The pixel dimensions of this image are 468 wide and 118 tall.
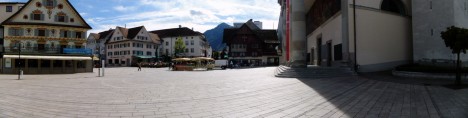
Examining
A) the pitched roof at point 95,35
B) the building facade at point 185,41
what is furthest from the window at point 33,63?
the pitched roof at point 95,35

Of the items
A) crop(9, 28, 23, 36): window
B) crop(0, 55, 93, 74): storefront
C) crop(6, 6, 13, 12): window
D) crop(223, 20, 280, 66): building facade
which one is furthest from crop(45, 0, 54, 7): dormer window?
crop(223, 20, 280, 66): building facade

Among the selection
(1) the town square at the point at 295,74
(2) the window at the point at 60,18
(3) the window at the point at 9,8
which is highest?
(3) the window at the point at 9,8

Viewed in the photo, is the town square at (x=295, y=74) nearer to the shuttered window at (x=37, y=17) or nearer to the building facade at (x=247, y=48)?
the shuttered window at (x=37, y=17)

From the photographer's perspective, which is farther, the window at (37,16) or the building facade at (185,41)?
the building facade at (185,41)

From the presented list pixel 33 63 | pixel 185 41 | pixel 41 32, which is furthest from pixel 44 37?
pixel 185 41

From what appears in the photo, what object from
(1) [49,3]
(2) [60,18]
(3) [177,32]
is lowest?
(2) [60,18]

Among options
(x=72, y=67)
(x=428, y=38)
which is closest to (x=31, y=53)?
(x=72, y=67)

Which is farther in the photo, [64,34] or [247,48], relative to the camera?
[247,48]

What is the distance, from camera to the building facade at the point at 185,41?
91562 mm

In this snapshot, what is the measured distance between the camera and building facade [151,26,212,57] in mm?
91562

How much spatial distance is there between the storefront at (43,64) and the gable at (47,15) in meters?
6.05

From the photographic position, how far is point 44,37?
1636 inches

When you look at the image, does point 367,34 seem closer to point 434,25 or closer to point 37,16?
point 434,25

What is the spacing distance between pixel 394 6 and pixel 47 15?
1711 inches
